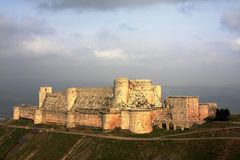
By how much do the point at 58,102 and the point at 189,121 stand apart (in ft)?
130

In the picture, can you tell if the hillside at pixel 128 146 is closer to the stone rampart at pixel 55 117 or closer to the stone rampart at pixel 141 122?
the stone rampart at pixel 141 122

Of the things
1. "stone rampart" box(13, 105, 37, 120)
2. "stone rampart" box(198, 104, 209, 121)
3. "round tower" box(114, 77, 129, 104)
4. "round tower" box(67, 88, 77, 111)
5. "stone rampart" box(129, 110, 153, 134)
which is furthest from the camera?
"stone rampart" box(13, 105, 37, 120)

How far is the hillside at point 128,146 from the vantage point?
72.9 m

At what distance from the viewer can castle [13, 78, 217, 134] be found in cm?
9175

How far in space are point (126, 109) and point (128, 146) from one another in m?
14.6

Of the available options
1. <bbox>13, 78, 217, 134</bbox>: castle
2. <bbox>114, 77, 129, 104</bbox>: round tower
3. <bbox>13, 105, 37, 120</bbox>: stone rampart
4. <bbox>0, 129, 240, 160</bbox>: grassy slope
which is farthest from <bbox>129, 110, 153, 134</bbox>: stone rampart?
<bbox>13, 105, 37, 120</bbox>: stone rampart

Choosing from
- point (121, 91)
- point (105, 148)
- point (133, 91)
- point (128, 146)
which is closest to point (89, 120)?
point (121, 91)

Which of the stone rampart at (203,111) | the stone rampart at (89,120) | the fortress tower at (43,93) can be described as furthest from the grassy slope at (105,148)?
the stone rampart at (203,111)

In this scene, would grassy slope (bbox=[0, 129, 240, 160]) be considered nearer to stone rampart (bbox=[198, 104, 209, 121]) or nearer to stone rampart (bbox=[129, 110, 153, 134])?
stone rampart (bbox=[129, 110, 153, 134])

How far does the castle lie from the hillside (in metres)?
3.00

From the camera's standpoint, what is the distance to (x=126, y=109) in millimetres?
94688

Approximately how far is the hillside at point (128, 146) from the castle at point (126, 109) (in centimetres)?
300

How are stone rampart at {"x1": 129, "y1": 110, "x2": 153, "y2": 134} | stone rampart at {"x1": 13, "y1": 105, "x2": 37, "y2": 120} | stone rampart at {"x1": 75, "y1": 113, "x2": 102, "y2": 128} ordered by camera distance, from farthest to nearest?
stone rampart at {"x1": 13, "y1": 105, "x2": 37, "y2": 120}, stone rampart at {"x1": 75, "y1": 113, "x2": 102, "y2": 128}, stone rampart at {"x1": 129, "y1": 110, "x2": 153, "y2": 134}

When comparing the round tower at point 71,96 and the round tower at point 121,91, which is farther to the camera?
the round tower at point 71,96
